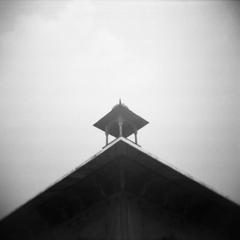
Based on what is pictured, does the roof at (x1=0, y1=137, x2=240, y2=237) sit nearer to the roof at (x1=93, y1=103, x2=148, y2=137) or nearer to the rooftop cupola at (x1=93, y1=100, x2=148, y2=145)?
the rooftop cupola at (x1=93, y1=100, x2=148, y2=145)

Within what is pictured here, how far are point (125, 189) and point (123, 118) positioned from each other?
473cm

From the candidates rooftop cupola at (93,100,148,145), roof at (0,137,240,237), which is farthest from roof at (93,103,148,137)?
roof at (0,137,240,237)

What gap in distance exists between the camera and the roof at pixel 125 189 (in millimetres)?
5566

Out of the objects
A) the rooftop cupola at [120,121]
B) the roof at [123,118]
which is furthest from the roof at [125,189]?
the roof at [123,118]

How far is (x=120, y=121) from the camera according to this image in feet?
32.0

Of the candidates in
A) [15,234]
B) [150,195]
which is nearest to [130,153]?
[150,195]

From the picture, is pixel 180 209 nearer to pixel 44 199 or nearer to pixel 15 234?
pixel 44 199

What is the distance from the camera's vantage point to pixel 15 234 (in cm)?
731

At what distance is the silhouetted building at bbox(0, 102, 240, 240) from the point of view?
5.59 meters

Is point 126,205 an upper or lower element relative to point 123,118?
lower

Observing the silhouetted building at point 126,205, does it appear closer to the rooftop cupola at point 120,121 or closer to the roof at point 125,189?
the roof at point 125,189

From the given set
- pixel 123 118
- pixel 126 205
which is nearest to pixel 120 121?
pixel 123 118

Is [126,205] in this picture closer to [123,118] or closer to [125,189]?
[125,189]

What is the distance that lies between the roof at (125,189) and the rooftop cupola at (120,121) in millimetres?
3834
